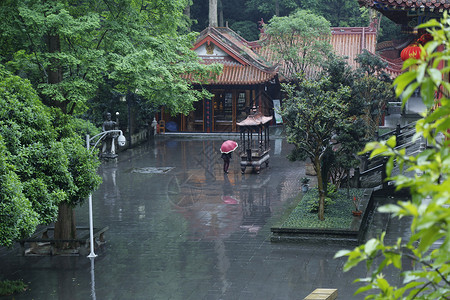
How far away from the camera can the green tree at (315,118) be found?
1575 centimetres

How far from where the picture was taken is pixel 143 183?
23688 millimetres

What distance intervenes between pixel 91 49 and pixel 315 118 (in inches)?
235

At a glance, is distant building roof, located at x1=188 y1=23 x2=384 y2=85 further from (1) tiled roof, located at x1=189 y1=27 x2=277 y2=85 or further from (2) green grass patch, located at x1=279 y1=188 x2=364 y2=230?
(2) green grass patch, located at x1=279 y1=188 x2=364 y2=230

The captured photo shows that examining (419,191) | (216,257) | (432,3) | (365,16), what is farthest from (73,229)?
(365,16)

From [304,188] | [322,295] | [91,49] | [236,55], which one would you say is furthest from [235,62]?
[322,295]

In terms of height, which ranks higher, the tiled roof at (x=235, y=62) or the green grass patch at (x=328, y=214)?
the tiled roof at (x=235, y=62)

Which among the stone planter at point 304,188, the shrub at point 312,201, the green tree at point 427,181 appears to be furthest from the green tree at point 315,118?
the green tree at point 427,181

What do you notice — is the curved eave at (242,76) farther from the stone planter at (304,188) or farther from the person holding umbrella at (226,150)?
the stone planter at (304,188)

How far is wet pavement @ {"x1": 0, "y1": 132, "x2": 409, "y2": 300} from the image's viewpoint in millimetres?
12383

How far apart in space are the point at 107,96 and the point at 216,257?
20551 millimetres

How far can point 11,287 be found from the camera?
1234 centimetres

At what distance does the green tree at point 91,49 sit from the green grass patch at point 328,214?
425 cm

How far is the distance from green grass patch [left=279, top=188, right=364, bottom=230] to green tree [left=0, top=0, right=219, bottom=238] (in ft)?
13.9

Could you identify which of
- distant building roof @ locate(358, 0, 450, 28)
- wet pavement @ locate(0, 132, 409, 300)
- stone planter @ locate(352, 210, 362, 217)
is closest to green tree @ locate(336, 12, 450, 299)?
wet pavement @ locate(0, 132, 409, 300)
